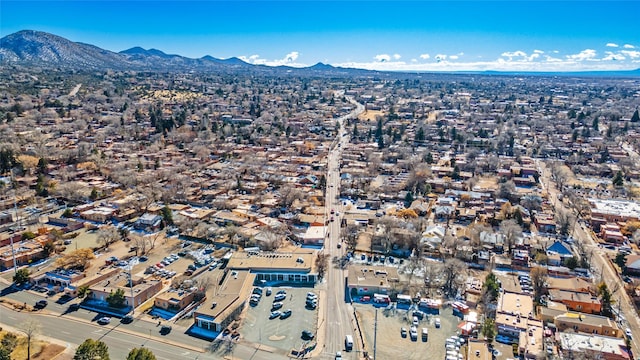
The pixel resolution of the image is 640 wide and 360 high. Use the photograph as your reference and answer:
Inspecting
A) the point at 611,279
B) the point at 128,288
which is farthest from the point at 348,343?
the point at 611,279

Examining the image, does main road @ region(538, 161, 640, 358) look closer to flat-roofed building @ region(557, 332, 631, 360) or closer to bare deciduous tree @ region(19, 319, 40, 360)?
flat-roofed building @ region(557, 332, 631, 360)

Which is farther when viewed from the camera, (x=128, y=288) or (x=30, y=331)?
(x=128, y=288)

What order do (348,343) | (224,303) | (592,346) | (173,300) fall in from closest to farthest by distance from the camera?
(592,346), (348,343), (224,303), (173,300)

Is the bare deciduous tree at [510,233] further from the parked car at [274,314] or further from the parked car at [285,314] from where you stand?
the parked car at [274,314]

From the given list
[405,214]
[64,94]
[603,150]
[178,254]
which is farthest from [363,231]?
[64,94]

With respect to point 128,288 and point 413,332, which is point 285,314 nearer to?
point 413,332

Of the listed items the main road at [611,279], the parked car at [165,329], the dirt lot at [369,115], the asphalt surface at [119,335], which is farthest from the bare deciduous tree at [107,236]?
the dirt lot at [369,115]

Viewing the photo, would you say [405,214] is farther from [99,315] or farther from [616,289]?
[99,315]
